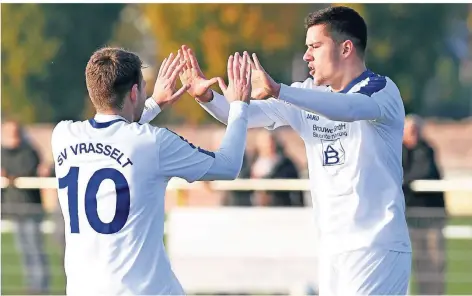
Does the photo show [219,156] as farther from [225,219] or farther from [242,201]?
[242,201]

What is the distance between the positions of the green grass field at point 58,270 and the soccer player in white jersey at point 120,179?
7229 millimetres

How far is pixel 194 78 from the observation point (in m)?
6.52

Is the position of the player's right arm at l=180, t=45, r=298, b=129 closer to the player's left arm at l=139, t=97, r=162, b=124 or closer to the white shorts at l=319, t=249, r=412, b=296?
the player's left arm at l=139, t=97, r=162, b=124

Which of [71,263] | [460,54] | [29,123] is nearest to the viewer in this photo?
[71,263]

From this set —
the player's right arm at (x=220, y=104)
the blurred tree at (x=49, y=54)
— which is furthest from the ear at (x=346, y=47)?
the blurred tree at (x=49, y=54)

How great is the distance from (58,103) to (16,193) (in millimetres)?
34777

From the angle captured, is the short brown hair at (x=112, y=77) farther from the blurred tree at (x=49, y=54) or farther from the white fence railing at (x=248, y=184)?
the blurred tree at (x=49, y=54)

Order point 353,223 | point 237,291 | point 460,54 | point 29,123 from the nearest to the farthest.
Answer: point 353,223 → point 237,291 → point 29,123 → point 460,54

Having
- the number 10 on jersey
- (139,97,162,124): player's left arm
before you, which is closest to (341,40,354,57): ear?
(139,97,162,124): player's left arm

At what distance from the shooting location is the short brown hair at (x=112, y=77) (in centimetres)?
543

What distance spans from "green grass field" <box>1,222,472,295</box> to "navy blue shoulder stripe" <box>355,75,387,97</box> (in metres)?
6.31

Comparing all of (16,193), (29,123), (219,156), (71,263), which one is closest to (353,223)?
(219,156)

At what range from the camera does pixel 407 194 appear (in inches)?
480

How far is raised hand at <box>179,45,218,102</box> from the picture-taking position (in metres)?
6.43
